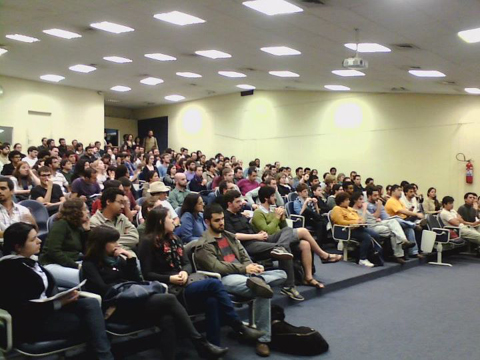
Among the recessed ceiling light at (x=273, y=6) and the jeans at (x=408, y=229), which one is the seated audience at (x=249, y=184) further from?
the recessed ceiling light at (x=273, y=6)

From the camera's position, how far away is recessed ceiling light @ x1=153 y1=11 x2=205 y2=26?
23.6 ft

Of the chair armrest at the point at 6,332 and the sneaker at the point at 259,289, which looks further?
the sneaker at the point at 259,289

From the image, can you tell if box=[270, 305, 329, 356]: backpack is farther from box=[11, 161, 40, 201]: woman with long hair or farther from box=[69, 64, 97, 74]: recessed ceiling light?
box=[69, 64, 97, 74]: recessed ceiling light

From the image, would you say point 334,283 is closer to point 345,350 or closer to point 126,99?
point 345,350

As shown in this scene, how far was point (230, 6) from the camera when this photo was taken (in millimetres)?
6488

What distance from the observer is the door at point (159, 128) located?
1856 centimetres

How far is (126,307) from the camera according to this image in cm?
300


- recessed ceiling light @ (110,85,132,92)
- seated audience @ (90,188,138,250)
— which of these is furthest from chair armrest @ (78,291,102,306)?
recessed ceiling light @ (110,85,132,92)

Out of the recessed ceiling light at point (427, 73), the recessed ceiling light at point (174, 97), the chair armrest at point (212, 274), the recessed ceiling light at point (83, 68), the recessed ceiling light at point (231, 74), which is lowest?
the chair armrest at point (212, 274)

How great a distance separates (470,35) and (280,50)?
334cm

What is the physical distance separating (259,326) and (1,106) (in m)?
12.3

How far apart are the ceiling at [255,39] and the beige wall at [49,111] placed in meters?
1.00

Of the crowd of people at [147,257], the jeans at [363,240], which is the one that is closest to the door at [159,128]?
the crowd of people at [147,257]

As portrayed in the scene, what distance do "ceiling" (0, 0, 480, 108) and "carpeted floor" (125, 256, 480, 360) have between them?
10.6ft
